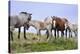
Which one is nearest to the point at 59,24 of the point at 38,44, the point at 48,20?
the point at 48,20

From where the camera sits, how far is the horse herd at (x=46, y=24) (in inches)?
71.9

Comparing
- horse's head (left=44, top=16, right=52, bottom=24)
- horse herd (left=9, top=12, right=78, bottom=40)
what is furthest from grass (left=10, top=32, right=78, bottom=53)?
horse's head (left=44, top=16, right=52, bottom=24)

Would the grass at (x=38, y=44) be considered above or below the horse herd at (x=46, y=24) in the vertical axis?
below

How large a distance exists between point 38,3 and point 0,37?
23.2 inches

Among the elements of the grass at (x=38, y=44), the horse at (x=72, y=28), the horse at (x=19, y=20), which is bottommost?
the grass at (x=38, y=44)

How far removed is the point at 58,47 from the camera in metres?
1.97

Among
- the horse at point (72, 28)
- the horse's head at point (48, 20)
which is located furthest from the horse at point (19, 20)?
the horse at point (72, 28)

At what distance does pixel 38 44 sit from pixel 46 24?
0.84 feet

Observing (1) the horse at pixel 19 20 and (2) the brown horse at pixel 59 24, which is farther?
(2) the brown horse at pixel 59 24

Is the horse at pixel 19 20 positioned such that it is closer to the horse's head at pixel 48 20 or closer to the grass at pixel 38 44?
the grass at pixel 38 44

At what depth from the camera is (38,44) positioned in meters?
1.89

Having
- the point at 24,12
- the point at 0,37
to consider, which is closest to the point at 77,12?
the point at 24,12

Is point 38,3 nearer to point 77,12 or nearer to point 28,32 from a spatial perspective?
point 28,32

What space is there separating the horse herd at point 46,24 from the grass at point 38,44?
0.06 m
